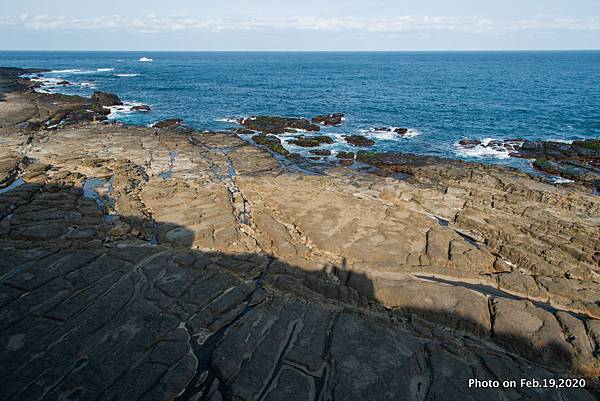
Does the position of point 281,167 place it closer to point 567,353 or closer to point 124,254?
point 124,254

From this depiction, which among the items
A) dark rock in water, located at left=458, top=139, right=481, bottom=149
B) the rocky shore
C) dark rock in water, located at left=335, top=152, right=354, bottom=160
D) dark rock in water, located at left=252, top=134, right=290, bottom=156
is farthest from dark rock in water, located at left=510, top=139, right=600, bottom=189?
dark rock in water, located at left=252, top=134, right=290, bottom=156

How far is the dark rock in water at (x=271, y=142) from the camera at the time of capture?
112ft

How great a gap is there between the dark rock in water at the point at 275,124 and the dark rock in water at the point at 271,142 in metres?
3.34

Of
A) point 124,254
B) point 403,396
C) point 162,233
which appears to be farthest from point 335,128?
point 403,396

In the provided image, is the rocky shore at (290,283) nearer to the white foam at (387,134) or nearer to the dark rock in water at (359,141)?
the dark rock in water at (359,141)

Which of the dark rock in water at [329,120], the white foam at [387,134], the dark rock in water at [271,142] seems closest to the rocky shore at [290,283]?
the dark rock in water at [271,142]

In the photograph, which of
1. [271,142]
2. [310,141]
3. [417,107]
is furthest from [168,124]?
[417,107]

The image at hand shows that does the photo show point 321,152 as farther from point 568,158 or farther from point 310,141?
point 568,158

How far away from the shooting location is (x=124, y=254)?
14.6 m

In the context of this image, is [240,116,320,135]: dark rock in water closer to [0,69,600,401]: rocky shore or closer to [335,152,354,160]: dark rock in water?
[335,152,354,160]: dark rock in water

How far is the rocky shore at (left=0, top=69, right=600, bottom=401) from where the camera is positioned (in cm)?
945

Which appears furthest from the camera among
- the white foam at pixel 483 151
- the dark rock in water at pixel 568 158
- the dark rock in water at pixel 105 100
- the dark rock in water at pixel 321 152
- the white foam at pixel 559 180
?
the dark rock in water at pixel 105 100

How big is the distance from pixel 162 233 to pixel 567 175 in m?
30.1

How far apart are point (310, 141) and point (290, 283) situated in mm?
25545
